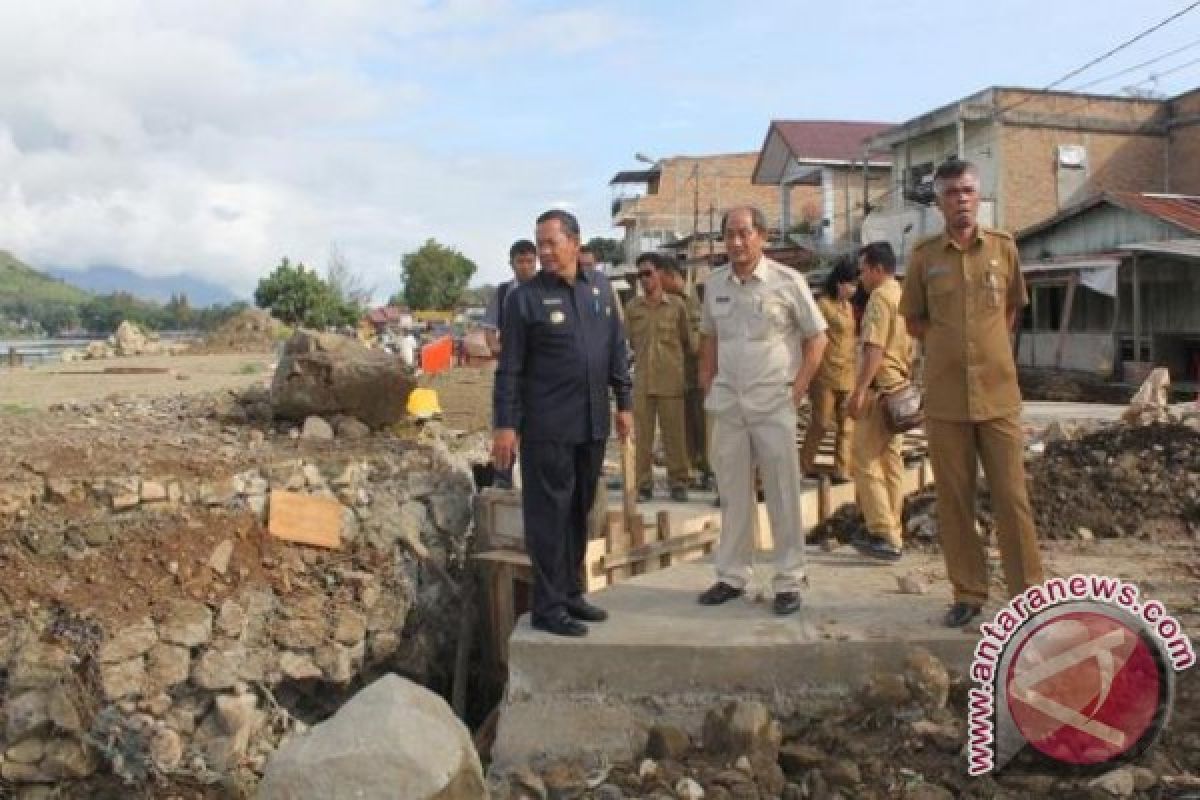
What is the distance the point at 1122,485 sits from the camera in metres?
7.14

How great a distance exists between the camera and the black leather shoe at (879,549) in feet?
17.9

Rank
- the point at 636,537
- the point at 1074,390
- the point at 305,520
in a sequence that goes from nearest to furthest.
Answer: the point at 636,537
the point at 305,520
the point at 1074,390

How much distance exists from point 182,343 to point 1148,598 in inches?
1514

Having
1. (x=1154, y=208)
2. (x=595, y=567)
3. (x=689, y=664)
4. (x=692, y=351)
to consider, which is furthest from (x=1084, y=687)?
(x=1154, y=208)

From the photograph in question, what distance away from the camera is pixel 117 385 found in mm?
17516

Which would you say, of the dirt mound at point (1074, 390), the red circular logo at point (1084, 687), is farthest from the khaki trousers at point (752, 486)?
the dirt mound at point (1074, 390)

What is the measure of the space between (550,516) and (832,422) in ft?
10.9

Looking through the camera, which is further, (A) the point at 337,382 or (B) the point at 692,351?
(A) the point at 337,382

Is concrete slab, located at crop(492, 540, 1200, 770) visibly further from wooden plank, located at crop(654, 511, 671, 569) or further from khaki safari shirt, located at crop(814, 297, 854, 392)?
khaki safari shirt, located at crop(814, 297, 854, 392)

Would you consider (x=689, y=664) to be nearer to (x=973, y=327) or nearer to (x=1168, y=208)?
(x=973, y=327)

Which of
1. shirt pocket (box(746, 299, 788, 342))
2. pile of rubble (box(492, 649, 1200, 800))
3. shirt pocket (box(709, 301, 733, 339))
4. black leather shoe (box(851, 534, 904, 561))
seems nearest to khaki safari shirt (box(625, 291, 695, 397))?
black leather shoe (box(851, 534, 904, 561))

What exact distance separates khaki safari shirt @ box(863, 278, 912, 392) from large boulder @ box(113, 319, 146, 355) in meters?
30.7

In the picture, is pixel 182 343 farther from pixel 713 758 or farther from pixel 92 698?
pixel 713 758

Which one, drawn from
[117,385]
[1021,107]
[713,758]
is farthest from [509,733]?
[1021,107]
